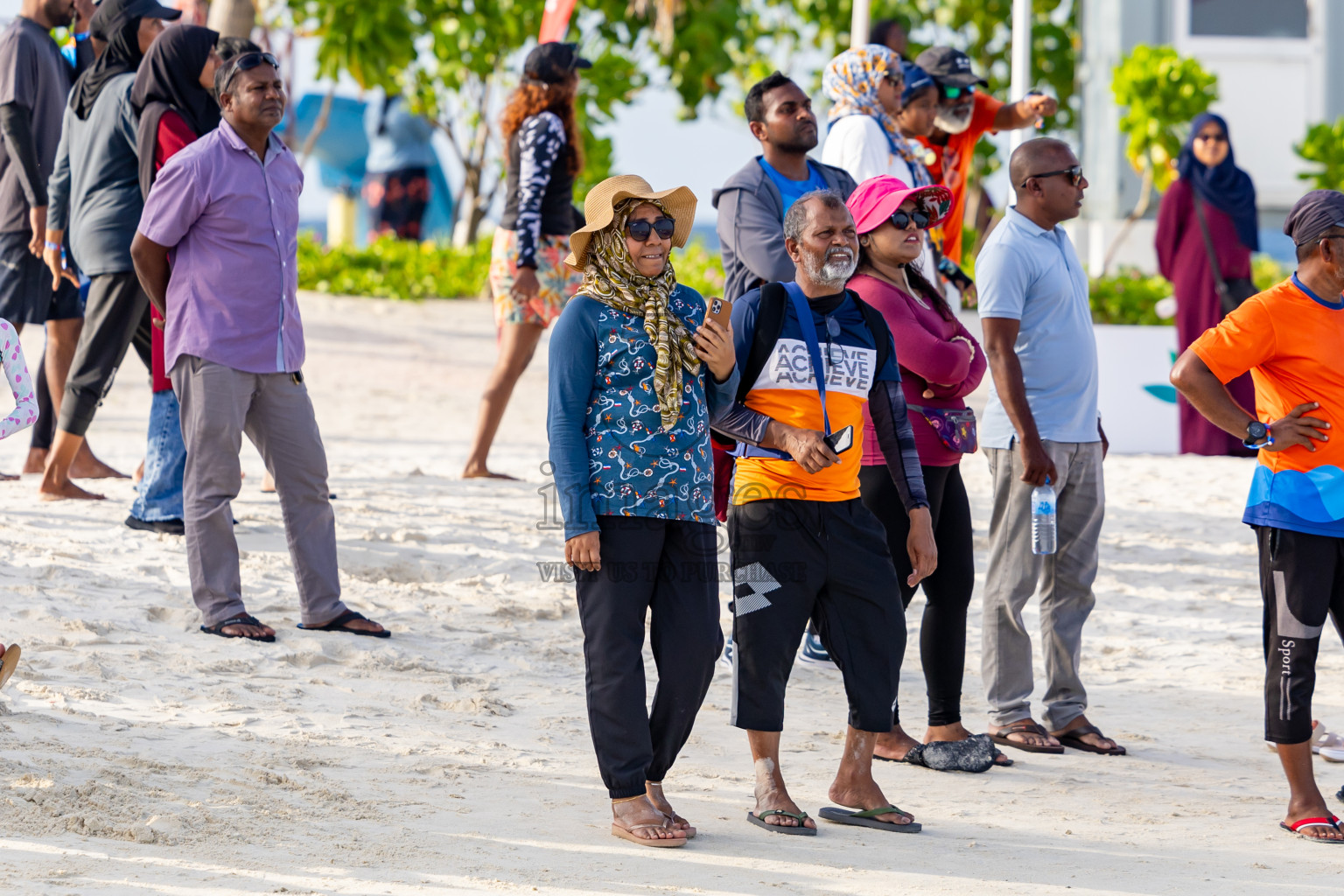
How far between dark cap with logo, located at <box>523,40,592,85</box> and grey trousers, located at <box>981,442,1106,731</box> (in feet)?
12.1

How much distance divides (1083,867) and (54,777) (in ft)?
8.75

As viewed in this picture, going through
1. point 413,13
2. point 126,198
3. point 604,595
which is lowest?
point 604,595

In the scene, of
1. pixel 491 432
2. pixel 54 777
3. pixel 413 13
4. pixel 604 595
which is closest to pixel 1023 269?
pixel 604 595

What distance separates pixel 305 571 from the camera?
5.95 m

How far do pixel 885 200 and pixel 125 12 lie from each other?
390cm

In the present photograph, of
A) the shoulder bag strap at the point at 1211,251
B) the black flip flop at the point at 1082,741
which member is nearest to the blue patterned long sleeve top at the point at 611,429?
the black flip flop at the point at 1082,741

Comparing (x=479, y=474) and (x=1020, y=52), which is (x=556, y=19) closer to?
(x=479, y=474)

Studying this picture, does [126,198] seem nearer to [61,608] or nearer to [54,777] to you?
[61,608]

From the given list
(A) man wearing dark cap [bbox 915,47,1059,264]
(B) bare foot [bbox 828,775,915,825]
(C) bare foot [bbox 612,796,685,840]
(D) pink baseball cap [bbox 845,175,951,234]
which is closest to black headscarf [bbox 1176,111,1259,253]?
(A) man wearing dark cap [bbox 915,47,1059,264]

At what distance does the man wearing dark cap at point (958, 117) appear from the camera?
6473 millimetres

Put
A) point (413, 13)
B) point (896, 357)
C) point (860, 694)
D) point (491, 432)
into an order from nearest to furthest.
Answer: point (860, 694) → point (896, 357) → point (491, 432) → point (413, 13)

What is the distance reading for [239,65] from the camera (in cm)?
564

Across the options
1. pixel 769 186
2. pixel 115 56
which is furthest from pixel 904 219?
pixel 115 56

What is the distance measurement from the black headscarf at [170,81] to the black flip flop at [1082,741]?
3926 millimetres
